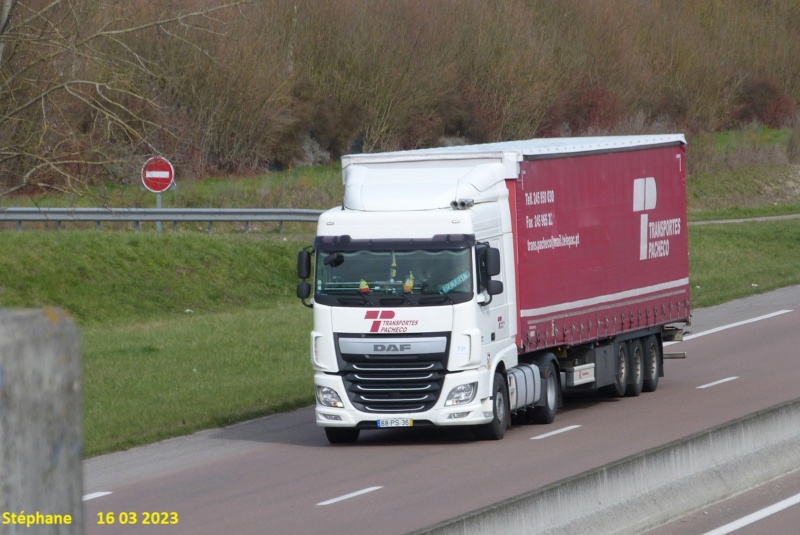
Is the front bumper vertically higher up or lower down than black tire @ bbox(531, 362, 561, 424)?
higher up

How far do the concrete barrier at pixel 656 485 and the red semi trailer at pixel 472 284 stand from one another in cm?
444

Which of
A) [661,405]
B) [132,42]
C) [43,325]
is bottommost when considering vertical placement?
[661,405]

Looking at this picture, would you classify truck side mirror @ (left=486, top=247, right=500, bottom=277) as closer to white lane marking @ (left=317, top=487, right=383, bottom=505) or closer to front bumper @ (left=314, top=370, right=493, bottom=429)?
front bumper @ (left=314, top=370, right=493, bottom=429)

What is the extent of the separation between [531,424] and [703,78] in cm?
6399

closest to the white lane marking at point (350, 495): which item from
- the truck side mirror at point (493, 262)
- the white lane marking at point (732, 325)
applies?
the truck side mirror at point (493, 262)

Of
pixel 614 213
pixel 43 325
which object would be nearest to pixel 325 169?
pixel 614 213

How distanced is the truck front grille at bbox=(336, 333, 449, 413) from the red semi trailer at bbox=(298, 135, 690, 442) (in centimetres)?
1

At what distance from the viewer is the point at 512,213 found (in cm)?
1648

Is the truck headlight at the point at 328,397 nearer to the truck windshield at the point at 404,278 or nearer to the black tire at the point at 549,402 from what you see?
the truck windshield at the point at 404,278

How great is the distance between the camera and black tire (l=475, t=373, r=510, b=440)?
15.6 m

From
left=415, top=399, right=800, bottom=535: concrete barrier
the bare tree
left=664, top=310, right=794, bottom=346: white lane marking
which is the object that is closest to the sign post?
the bare tree

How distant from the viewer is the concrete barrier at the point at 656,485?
25.3 feet

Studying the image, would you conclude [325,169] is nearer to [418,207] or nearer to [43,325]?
[418,207]

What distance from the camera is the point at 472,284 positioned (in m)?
15.3
